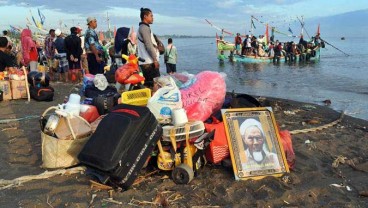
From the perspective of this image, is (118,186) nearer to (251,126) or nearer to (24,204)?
(24,204)

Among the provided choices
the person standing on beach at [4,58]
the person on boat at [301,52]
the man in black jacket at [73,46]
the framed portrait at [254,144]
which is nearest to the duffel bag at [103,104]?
the framed portrait at [254,144]

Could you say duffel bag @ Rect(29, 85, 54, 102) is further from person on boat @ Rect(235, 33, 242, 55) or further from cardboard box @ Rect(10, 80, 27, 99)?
person on boat @ Rect(235, 33, 242, 55)

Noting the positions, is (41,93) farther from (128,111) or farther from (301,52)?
(301,52)

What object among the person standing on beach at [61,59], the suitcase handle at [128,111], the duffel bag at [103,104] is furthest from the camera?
the person standing on beach at [61,59]

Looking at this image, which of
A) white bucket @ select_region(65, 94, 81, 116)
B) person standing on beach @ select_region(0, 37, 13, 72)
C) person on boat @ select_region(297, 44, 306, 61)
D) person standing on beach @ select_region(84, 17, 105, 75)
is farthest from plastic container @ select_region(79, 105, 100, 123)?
person on boat @ select_region(297, 44, 306, 61)

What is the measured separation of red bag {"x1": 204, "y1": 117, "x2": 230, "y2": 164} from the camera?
11.7 ft

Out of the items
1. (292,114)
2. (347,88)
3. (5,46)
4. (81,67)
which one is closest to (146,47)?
(292,114)

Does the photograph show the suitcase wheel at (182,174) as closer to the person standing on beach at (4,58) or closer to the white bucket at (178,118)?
the white bucket at (178,118)

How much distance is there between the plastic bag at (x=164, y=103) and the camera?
3738mm

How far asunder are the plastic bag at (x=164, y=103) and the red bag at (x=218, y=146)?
449 mm

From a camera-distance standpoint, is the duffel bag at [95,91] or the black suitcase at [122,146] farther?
the duffel bag at [95,91]

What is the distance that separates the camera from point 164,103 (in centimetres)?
379

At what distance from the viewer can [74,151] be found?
3.68m

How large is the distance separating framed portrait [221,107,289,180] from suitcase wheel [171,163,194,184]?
1.50 ft
